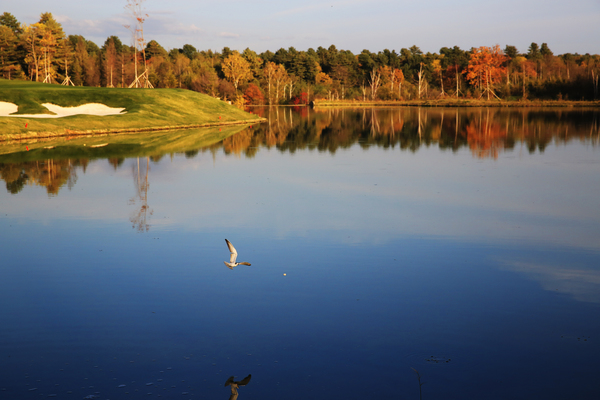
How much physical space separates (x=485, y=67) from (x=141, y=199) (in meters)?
107

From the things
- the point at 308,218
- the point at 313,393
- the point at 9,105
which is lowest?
the point at 313,393

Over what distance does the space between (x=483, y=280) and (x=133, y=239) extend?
7643 millimetres

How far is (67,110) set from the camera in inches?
1884

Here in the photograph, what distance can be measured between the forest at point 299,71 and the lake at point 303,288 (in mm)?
51104

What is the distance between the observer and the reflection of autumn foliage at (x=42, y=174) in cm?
1900

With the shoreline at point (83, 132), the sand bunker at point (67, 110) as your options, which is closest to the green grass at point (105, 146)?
the shoreline at point (83, 132)

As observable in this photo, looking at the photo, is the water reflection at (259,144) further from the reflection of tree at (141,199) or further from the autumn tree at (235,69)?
the autumn tree at (235,69)

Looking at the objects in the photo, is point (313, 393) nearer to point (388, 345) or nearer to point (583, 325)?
point (388, 345)

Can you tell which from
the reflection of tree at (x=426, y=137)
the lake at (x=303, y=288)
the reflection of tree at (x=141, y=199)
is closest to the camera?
the lake at (x=303, y=288)

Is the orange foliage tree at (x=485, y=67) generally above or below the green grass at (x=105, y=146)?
above

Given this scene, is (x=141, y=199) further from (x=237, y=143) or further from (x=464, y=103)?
(x=464, y=103)

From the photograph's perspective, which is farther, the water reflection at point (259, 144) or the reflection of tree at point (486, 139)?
the reflection of tree at point (486, 139)

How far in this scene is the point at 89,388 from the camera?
6270 mm

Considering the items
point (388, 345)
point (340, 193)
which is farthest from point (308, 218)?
point (388, 345)
